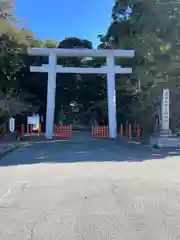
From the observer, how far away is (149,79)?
Result: 94.4 feet

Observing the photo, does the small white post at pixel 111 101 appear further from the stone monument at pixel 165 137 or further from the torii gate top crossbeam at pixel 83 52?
the stone monument at pixel 165 137

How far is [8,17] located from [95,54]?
7.14 metres

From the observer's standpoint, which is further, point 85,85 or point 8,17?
point 85,85

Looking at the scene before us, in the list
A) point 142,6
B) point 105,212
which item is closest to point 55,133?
point 142,6

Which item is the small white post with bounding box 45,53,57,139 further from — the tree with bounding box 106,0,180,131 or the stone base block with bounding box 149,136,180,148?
the stone base block with bounding box 149,136,180,148

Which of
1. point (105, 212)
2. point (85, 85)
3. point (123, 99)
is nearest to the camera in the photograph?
point (105, 212)

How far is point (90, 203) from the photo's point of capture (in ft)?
22.4

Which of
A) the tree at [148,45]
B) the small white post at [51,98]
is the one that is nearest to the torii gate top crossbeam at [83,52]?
the small white post at [51,98]

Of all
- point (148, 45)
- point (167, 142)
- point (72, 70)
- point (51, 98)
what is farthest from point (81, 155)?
point (148, 45)

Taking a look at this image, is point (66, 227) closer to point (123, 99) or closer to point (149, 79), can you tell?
point (149, 79)

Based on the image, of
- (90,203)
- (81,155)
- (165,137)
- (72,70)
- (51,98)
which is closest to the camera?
(90,203)

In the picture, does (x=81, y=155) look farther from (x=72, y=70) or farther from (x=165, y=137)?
(x=72, y=70)

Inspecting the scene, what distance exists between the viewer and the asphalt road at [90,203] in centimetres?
503

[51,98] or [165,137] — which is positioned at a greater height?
[51,98]
